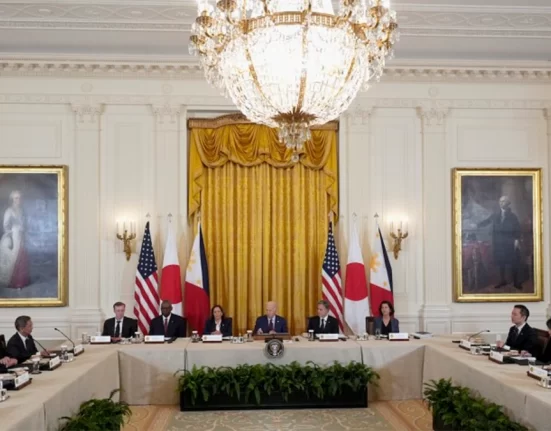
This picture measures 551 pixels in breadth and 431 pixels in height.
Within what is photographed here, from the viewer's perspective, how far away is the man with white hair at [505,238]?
1147 centimetres

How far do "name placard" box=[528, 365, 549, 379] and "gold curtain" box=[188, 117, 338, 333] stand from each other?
538 cm

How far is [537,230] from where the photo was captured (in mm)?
11500

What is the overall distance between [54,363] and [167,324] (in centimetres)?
317

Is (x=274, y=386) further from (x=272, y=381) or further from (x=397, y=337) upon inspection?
(x=397, y=337)

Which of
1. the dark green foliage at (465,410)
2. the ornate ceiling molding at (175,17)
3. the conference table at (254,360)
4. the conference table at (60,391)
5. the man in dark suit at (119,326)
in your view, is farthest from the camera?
the man in dark suit at (119,326)

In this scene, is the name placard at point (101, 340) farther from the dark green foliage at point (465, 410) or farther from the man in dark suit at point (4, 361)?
the dark green foliage at point (465, 410)

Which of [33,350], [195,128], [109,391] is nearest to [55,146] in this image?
[195,128]

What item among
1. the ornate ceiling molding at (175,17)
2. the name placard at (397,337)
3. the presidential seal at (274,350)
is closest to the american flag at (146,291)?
the presidential seal at (274,350)

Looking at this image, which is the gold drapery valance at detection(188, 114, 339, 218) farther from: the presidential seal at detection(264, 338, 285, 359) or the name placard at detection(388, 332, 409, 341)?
the presidential seal at detection(264, 338, 285, 359)

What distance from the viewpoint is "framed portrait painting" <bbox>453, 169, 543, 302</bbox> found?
11422mm

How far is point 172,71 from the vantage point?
442 inches

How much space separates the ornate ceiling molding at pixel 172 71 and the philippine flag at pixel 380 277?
3.01 meters

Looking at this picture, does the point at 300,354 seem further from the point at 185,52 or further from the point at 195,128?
the point at 185,52

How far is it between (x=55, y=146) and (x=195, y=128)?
238cm
